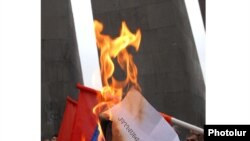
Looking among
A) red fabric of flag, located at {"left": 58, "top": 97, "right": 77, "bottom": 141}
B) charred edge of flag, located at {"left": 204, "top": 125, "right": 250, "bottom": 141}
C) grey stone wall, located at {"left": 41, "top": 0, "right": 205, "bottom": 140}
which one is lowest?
red fabric of flag, located at {"left": 58, "top": 97, "right": 77, "bottom": 141}

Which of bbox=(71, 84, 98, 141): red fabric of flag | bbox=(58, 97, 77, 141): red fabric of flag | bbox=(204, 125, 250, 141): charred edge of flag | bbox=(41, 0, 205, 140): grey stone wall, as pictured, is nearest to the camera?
bbox=(204, 125, 250, 141): charred edge of flag

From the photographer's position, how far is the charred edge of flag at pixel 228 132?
3.51 m

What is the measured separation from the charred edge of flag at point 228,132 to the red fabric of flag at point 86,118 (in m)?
1.78

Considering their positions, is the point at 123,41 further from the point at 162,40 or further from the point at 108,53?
the point at 162,40

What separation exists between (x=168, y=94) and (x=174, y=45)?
758 mm

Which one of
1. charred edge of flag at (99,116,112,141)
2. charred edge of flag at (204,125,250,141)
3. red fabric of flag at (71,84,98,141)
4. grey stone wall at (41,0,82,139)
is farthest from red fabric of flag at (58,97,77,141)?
charred edge of flag at (204,125,250,141)

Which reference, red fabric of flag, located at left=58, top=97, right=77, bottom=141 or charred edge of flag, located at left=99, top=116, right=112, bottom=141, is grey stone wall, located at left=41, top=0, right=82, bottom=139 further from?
charred edge of flag, located at left=99, top=116, right=112, bottom=141

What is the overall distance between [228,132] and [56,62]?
16.7 ft

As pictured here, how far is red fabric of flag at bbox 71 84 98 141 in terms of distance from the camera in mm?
5230

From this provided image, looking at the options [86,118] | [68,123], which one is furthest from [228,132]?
[68,123]

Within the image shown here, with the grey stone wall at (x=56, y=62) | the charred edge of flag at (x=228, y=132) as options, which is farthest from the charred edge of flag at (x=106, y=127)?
the grey stone wall at (x=56, y=62)

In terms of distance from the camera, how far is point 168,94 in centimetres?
834

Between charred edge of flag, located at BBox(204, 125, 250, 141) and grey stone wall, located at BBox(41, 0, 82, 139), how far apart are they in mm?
4560
